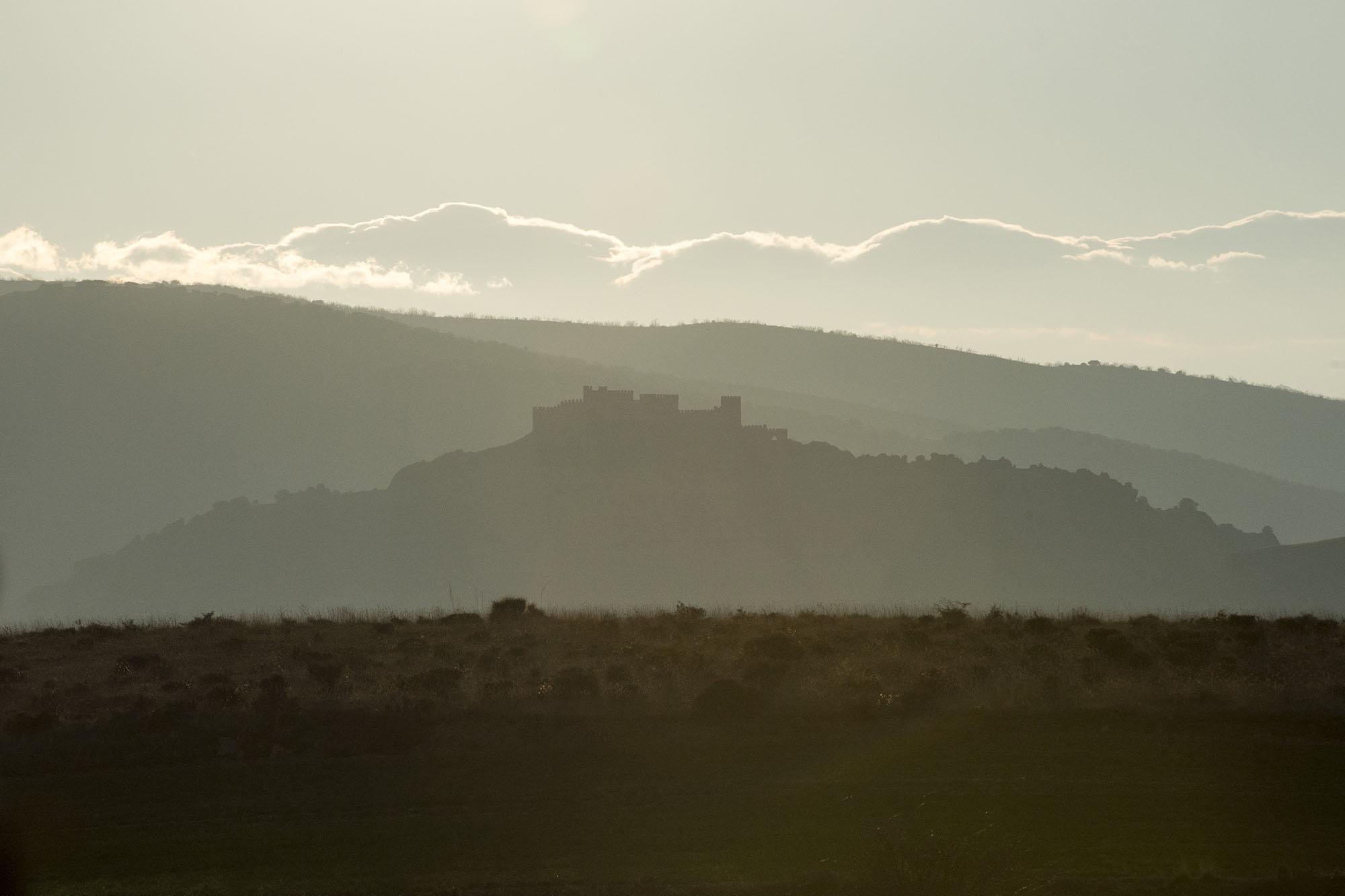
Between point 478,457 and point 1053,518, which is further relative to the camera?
point 478,457

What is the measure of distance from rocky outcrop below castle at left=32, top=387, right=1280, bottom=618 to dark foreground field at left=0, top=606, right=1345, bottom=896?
11639 centimetres

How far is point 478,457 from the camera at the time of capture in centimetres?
17562

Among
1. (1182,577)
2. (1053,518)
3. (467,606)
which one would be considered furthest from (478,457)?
(1182,577)

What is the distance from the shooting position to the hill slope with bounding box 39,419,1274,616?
5965 inches

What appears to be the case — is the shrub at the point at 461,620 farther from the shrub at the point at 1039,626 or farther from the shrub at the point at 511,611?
the shrub at the point at 1039,626

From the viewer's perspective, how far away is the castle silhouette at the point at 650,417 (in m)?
162

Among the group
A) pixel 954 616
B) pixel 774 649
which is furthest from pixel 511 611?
pixel 954 616

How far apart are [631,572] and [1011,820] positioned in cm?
13591

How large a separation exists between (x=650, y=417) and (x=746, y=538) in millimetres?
18267

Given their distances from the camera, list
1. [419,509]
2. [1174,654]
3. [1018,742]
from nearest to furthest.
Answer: [1018,742], [1174,654], [419,509]

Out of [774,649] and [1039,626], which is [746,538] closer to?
[1039,626]

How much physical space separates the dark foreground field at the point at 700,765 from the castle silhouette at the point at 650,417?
433 ft

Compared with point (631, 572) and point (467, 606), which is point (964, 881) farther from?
point (631, 572)

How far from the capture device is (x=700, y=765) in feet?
67.6
